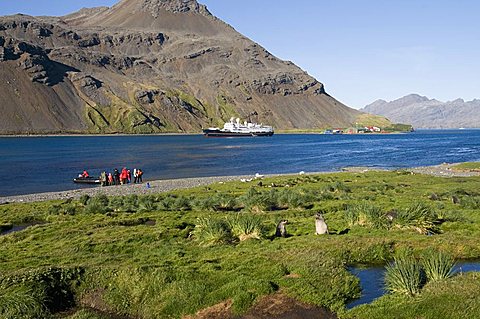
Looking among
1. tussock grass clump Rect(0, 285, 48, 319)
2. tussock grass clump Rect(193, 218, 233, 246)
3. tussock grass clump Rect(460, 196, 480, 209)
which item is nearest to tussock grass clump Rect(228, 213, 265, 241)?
tussock grass clump Rect(193, 218, 233, 246)

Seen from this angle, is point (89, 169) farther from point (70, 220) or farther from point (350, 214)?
point (350, 214)

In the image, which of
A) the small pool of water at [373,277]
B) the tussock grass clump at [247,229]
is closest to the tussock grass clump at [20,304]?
the small pool of water at [373,277]

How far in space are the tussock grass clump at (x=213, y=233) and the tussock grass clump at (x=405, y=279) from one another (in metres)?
9.58

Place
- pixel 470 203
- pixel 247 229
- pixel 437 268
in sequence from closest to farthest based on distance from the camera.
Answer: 1. pixel 437 268
2. pixel 247 229
3. pixel 470 203

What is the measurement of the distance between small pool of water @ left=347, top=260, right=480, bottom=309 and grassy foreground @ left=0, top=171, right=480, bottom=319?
405 mm

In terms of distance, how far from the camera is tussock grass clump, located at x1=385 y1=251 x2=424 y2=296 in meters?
16.5

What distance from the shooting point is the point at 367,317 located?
15.2 meters

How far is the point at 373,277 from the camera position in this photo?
Answer: 1930 cm

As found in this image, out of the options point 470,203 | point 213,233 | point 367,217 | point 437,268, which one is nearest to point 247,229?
point 213,233

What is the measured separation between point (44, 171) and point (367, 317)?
93.7 meters

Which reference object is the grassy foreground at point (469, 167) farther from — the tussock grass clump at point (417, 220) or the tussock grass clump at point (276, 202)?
the tussock grass clump at point (417, 220)

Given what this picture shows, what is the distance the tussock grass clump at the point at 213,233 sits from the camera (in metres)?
24.5

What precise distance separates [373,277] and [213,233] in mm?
8985

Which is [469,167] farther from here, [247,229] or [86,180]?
[247,229]
